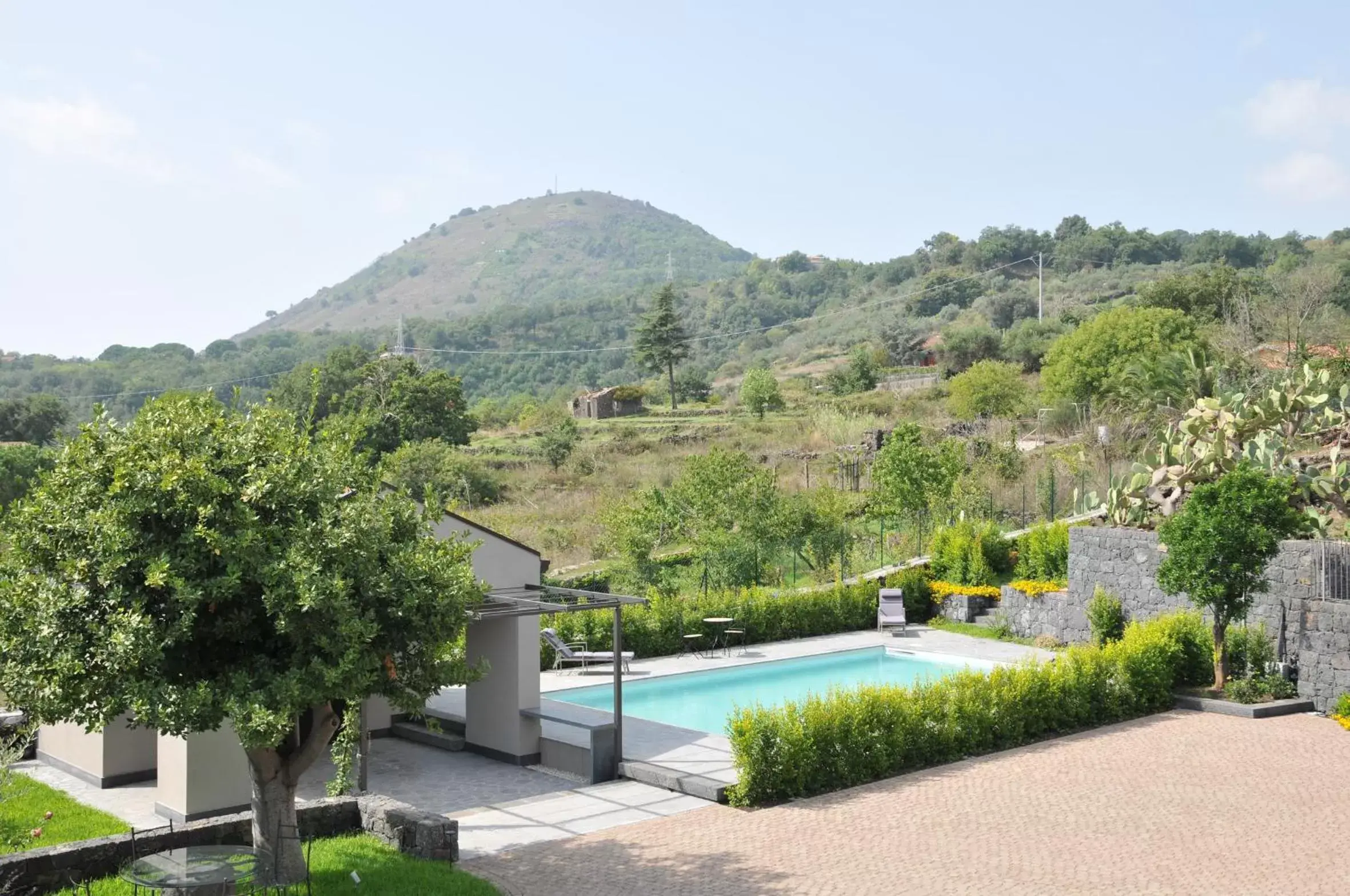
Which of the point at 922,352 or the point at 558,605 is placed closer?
the point at 558,605

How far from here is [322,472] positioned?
730 centimetres

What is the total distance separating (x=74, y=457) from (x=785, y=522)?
54.7 ft

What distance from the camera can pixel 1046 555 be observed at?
2119cm

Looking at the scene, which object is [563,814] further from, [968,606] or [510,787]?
[968,606]

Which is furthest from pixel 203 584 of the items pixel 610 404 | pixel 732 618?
pixel 610 404

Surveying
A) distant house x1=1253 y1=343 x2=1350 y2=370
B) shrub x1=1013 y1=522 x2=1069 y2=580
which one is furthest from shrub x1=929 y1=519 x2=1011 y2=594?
distant house x1=1253 y1=343 x2=1350 y2=370

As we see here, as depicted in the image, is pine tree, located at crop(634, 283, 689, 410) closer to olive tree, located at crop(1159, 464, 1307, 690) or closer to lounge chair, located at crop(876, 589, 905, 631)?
lounge chair, located at crop(876, 589, 905, 631)

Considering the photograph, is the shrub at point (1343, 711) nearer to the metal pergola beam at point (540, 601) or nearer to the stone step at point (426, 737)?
the metal pergola beam at point (540, 601)

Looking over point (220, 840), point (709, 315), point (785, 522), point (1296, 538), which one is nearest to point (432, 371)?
point (785, 522)

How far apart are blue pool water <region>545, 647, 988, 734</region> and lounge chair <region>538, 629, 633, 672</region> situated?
0.54 metres

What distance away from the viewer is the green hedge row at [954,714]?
35.5 ft

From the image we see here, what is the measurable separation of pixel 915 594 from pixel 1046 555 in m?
2.53

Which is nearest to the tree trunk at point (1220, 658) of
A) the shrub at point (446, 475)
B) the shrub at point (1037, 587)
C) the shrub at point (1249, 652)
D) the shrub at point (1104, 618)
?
the shrub at point (1249, 652)

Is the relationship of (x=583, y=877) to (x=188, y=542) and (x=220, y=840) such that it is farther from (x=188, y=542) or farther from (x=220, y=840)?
(x=188, y=542)
